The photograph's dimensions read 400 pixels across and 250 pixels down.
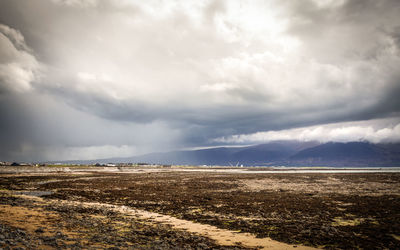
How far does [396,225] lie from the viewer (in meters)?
16.7

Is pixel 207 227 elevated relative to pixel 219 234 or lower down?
lower down

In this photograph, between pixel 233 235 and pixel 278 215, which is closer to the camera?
pixel 233 235

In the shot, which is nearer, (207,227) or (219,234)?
(219,234)

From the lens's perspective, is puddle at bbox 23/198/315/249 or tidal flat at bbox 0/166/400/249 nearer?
tidal flat at bbox 0/166/400/249

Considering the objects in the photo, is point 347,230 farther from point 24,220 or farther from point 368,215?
point 24,220

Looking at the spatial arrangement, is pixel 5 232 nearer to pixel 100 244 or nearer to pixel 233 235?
pixel 100 244

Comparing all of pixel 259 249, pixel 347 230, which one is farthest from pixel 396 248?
pixel 259 249

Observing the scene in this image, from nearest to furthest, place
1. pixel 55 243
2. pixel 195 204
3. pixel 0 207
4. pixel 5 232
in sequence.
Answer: pixel 55 243 → pixel 5 232 → pixel 0 207 → pixel 195 204

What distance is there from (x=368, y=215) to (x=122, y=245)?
21.5m

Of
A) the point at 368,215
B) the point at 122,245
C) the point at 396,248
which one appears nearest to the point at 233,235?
the point at 122,245

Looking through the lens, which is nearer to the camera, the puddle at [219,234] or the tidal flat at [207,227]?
the tidal flat at [207,227]

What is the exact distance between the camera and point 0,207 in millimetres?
19797

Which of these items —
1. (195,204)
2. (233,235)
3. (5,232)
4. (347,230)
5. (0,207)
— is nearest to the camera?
(5,232)

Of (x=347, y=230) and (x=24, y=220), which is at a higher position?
(x=24, y=220)
